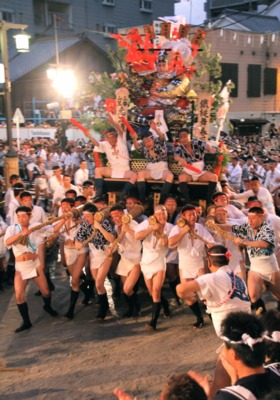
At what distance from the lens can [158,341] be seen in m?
5.78

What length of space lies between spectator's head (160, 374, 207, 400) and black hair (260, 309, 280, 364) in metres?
0.90

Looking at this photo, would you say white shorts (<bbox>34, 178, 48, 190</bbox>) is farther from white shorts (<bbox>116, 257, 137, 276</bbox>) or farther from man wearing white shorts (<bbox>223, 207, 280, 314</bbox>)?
man wearing white shorts (<bbox>223, 207, 280, 314</bbox>)

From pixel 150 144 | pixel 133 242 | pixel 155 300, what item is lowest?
pixel 155 300

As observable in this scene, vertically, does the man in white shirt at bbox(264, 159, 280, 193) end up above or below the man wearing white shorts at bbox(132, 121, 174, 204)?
below

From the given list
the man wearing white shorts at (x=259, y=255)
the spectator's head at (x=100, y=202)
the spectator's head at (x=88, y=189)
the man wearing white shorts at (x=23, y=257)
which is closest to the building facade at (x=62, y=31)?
the spectator's head at (x=88, y=189)

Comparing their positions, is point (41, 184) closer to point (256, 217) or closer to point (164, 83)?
point (164, 83)

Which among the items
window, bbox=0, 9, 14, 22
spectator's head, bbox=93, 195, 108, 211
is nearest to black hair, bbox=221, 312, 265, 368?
spectator's head, bbox=93, 195, 108, 211

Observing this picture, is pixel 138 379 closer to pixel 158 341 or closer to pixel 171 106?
pixel 158 341

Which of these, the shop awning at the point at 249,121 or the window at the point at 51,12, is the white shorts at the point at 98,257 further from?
the window at the point at 51,12

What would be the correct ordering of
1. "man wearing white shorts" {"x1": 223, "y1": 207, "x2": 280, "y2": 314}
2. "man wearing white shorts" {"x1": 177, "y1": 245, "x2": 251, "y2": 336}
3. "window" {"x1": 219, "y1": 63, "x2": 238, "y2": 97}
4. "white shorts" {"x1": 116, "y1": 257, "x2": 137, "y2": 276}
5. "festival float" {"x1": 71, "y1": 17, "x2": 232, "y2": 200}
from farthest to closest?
"window" {"x1": 219, "y1": 63, "x2": 238, "y2": 97} < "festival float" {"x1": 71, "y1": 17, "x2": 232, "y2": 200} < "white shorts" {"x1": 116, "y1": 257, "x2": 137, "y2": 276} < "man wearing white shorts" {"x1": 223, "y1": 207, "x2": 280, "y2": 314} < "man wearing white shorts" {"x1": 177, "y1": 245, "x2": 251, "y2": 336}

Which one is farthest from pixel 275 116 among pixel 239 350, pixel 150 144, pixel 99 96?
pixel 239 350

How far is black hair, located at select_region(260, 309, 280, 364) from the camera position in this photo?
10.4ft

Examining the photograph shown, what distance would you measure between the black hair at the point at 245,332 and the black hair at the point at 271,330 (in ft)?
0.51

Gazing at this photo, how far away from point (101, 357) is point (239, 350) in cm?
278
